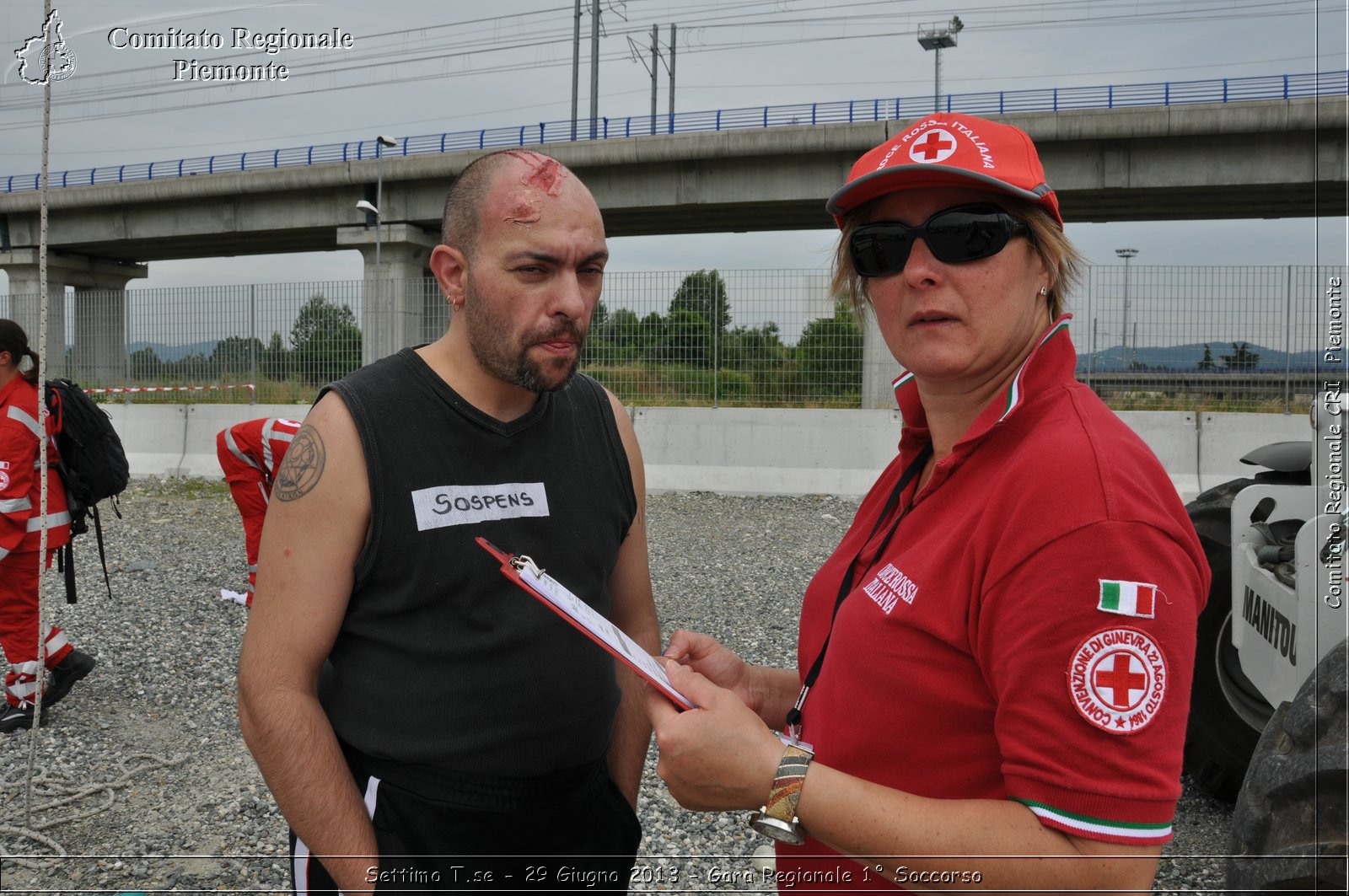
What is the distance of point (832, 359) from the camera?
14.1 meters

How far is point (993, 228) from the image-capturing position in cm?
147

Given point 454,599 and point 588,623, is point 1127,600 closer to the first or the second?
point 588,623

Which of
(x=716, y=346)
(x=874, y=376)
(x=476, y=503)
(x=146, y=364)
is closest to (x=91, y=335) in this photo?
(x=146, y=364)

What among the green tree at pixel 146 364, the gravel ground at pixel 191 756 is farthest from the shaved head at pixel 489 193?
the green tree at pixel 146 364

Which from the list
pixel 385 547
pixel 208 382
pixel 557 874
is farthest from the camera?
pixel 208 382

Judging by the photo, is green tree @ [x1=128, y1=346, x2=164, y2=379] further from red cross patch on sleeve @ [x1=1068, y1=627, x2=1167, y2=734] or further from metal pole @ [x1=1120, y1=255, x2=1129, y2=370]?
red cross patch on sleeve @ [x1=1068, y1=627, x2=1167, y2=734]

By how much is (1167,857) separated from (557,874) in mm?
2657

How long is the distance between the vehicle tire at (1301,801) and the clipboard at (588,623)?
145 cm

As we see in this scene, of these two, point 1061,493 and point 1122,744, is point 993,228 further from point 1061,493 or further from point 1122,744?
point 1122,744

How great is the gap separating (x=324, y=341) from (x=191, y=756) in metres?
13.4

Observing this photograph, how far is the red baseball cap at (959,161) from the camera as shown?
4.67 ft

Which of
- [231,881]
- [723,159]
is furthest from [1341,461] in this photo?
[723,159]

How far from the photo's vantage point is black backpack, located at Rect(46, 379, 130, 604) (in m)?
5.89

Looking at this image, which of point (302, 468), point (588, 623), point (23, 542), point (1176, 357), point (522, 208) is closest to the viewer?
point (588, 623)
